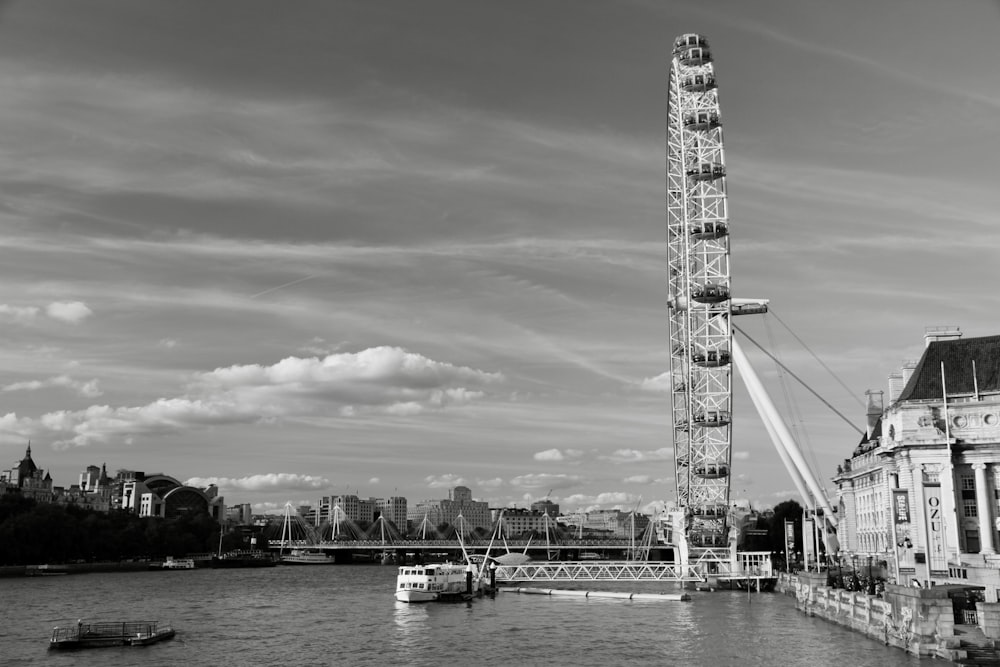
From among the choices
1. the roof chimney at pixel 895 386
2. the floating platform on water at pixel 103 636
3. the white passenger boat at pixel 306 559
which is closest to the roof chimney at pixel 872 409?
the roof chimney at pixel 895 386

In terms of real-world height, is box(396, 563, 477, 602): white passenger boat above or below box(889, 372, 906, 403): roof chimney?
below

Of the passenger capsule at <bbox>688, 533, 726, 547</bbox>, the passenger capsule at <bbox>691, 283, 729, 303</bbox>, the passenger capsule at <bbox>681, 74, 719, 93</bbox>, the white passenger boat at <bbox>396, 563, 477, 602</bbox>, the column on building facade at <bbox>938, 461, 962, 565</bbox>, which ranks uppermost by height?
the passenger capsule at <bbox>681, 74, 719, 93</bbox>

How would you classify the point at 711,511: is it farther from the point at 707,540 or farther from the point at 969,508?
the point at 969,508

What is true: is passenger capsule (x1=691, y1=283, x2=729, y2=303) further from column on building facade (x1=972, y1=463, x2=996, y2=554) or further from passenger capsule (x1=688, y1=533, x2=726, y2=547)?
column on building facade (x1=972, y1=463, x2=996, y2=554)

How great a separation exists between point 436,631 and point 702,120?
→ 149ft

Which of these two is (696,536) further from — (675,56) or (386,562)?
(386,562)

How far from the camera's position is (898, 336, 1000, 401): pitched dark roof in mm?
58500

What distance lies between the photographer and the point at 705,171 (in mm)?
75750

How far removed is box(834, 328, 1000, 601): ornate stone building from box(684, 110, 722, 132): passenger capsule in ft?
83.4

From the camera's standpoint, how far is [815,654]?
4141cm

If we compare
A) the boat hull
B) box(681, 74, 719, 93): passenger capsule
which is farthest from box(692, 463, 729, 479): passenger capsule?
box(681, 74, 719, 93): passenger capsule

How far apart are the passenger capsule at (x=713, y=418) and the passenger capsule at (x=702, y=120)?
22.7 meters

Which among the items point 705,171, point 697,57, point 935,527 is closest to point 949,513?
point 935,527

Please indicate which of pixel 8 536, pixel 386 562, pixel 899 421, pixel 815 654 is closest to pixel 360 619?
pixel 815 654
